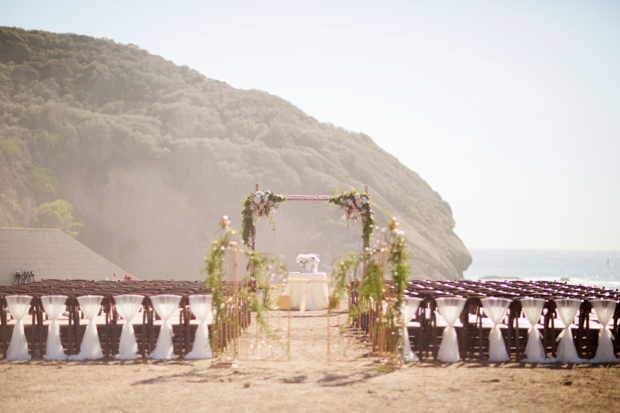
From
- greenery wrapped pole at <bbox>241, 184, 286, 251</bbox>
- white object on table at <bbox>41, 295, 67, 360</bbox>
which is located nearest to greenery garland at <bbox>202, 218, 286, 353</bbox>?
white object on table at <bbox>41, 295, 67, 360</bbox>

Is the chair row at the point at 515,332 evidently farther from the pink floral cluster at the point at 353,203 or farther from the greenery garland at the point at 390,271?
the pink floral cluster at the point at 353,203

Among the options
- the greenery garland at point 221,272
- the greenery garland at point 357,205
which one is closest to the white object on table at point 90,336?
the greenery garland at point 221,272

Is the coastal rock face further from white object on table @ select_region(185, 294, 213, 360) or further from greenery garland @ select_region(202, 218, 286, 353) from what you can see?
greenery garland @ select_region(202, 218, 286, 353)

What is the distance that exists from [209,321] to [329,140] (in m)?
54.8

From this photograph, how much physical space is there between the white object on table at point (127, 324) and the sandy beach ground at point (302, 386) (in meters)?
0.22

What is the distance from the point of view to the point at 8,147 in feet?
159

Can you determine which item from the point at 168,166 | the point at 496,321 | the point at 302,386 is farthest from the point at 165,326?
the point at 168,166

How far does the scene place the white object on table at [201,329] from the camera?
296 inches

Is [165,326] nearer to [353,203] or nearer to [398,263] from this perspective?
[398,263]

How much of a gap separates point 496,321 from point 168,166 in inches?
1891

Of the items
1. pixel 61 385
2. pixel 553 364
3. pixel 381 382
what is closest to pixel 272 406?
pixel 381 382

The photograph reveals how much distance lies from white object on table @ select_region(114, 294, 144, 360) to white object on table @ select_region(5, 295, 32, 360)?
1.33 m

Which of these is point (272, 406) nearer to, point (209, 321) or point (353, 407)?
point (353, 407)

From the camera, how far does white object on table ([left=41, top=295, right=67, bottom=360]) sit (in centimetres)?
754
